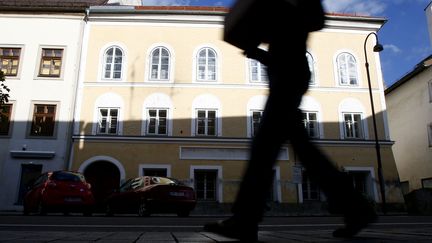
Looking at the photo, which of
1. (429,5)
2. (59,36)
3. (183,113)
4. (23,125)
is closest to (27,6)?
(59,36)

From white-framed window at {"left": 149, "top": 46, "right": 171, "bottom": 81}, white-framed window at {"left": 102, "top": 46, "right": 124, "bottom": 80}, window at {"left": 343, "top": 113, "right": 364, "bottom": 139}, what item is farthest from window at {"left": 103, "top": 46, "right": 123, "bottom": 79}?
window at {"left": 343, "top": 113, "right": 364, "bottom": 139}

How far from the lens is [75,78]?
2297 centimetres

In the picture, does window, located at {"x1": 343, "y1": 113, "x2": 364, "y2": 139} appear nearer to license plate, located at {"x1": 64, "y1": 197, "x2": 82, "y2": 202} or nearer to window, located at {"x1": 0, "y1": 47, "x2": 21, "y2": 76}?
license plate, located at {"x1": 64, "y1": 197, "x2": 82, "y2": 202}

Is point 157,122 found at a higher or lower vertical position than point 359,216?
higher

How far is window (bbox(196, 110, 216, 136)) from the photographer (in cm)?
2278

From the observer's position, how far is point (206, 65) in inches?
947

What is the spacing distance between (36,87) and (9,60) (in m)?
2.48

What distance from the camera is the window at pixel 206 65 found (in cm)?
2383

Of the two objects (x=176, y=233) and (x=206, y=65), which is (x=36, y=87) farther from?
(x=176, y=233)

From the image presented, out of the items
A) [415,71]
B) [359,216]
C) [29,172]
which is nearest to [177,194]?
[359,216]

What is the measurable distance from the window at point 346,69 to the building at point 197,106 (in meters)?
0.07

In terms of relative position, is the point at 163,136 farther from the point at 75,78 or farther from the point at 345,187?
the point at 345,187

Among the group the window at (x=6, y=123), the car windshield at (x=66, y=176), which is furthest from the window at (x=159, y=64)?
the car windshield at (x=66, y=176)

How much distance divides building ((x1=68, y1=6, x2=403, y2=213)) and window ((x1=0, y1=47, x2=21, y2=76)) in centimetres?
374
